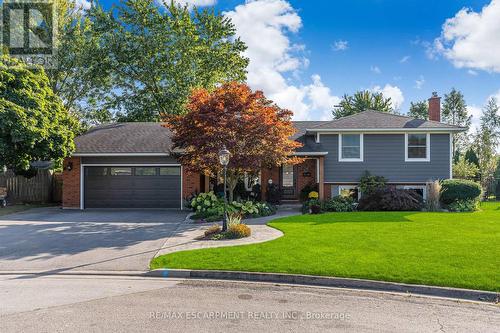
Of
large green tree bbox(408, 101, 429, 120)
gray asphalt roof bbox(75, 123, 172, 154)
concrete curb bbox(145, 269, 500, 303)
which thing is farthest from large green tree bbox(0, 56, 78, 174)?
large green tree bbox(408, 101, 429, 120)

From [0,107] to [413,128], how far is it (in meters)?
18.7

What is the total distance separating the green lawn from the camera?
21.9 feet

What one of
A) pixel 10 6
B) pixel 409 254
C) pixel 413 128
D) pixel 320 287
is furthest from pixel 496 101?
pixel 10 6

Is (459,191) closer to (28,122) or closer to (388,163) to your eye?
(388,163)

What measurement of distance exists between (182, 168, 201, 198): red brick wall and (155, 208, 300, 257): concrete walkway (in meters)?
4.50

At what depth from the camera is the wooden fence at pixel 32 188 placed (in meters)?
19.4

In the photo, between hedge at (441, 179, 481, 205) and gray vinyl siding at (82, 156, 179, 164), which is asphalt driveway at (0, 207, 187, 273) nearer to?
gray vinyl siding at (82, 156, 179, 164)

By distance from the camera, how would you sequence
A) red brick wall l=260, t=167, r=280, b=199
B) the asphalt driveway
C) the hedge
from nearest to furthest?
the asphalt driveway
the hedge
red brick wall l=260, t=167, r=280, b=199

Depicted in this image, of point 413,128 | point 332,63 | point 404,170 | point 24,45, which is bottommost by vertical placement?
point 404,170

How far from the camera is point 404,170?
18125mm

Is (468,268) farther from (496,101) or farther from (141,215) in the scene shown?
(496,101)

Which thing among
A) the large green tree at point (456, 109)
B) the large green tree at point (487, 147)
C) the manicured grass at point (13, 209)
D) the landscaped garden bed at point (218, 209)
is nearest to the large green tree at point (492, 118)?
the large green tree at point (487, 147)

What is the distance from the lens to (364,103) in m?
42.2

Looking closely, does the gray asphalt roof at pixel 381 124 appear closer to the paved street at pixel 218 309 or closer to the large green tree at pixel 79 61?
the paved street at pixel 218 309
